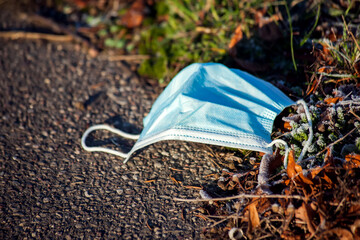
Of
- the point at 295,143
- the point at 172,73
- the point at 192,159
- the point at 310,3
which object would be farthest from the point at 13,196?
the point at 310,3

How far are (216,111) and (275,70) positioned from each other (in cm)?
101

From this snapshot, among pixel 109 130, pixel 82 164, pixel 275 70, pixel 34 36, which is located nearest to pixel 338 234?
pixel 275 70

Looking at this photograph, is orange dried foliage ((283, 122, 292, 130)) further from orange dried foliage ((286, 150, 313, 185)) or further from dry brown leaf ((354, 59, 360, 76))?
dry brown leaf ((354, 59, 360, 76))

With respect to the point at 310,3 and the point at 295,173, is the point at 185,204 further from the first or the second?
the point at 310,3

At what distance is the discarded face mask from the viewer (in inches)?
75.9

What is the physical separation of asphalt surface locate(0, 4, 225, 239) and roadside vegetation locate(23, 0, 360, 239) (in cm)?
24

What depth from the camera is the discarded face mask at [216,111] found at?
1.93 m

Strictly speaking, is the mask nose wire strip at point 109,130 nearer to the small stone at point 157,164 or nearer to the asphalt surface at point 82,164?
the asphalt surface at point 82,164

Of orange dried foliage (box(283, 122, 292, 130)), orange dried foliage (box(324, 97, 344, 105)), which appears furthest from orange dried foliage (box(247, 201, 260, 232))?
orange dried foliage (box(324, 97, 344, 105))

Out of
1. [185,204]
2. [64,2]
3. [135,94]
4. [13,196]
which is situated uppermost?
[64,2]

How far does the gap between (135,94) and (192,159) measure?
1.11 metres

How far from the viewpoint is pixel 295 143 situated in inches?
75.6

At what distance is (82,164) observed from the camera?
226 cm

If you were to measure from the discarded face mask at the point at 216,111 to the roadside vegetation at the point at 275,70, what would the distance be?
165 mm
